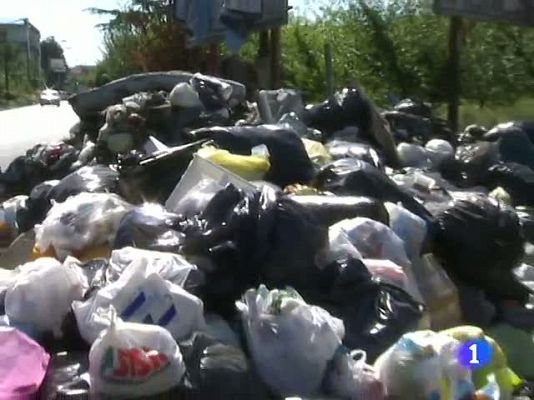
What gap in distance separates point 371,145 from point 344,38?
1034 centimetres

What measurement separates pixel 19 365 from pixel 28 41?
105 m

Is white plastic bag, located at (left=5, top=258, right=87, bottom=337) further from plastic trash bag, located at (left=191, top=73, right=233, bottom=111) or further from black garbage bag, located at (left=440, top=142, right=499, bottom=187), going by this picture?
black garbage bag, located at (left=440, top=142, right=499, bottom=187)

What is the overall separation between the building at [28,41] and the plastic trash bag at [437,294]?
92213 millimetres

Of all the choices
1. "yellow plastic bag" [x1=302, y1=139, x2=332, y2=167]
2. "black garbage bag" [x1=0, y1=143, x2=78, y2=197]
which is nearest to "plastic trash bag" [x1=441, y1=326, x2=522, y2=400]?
"yellow plastic bag" [x1=302, y1=139, x2=332, y2=167]

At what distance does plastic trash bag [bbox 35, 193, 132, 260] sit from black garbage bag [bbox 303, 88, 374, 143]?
12.7 ft

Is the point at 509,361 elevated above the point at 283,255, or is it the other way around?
the point at 283,255

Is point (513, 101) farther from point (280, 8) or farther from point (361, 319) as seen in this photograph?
point (361, 319)

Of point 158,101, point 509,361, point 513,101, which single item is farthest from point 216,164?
point 513,101

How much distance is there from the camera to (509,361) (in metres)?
5.75

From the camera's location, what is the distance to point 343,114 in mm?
9633

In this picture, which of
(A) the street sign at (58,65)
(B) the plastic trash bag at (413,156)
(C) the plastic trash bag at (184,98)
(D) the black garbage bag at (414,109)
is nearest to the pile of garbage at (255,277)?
(C) the plastic trash bag at (184,98)

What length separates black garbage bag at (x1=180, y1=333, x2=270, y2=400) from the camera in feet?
13.9

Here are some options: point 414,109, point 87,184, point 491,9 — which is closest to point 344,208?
point 87,184

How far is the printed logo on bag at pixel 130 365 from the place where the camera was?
3.97 meters
